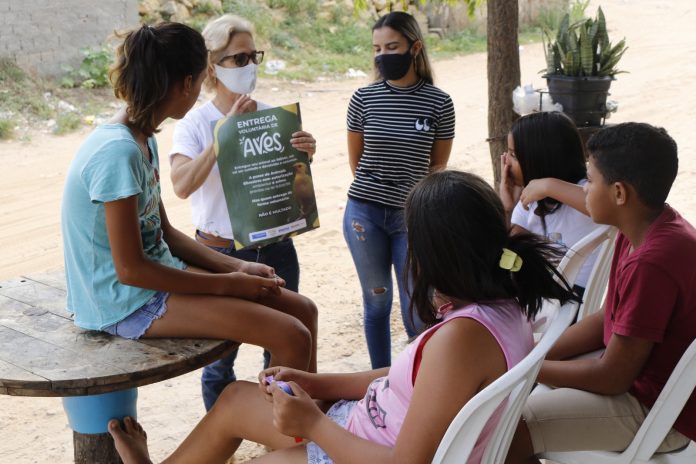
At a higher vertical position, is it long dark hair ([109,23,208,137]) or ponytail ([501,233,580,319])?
long dark hair ([109,23,208,137])

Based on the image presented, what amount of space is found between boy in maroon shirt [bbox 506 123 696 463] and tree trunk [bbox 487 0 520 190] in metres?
2.14

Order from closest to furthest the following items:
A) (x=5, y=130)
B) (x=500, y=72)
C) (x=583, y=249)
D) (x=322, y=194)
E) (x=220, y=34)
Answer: (x=583, y=249) < (x=220, y=34) < (x=500, y=72) < (x=322, y=194) < (x=5, y=130)

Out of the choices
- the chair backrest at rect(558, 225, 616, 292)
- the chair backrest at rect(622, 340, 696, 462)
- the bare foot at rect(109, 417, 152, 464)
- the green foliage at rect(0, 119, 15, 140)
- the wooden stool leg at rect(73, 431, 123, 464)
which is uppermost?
the chair backrest at rect(558, 225, 616, 292)

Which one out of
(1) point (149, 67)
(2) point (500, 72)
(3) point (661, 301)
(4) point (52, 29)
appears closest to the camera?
(3) point (661, 301)

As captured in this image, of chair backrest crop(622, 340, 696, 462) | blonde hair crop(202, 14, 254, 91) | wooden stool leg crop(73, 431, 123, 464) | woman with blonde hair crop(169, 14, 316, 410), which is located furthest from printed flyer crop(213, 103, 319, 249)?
chair backrest crop(622, 340, 696, 462)

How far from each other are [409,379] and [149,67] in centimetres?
Answer: 120

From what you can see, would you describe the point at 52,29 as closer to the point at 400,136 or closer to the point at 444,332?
the point at 400,136

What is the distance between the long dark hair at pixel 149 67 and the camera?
246 cm

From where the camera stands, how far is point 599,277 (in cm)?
300

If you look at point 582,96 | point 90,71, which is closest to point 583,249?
point 582,96

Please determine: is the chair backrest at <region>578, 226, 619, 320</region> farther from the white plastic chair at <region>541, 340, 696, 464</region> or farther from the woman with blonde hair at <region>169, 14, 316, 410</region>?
the woman with blonde hair at <region>169, 14, 316, 410</region>

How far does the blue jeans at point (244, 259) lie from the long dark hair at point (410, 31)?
0.90 m

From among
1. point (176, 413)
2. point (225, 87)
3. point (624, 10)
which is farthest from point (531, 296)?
point (624, 10)

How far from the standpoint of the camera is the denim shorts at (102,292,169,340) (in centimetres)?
248
